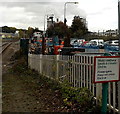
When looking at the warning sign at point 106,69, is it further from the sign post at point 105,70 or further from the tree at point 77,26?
the tree at point 77,26

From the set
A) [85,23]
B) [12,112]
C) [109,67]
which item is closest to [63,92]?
[12,112]

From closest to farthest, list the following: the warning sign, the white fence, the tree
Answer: the warning sign < the white fence < the tree

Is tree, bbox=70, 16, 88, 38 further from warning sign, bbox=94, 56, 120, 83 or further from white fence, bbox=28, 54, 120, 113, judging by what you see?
warning sign, bbox=94, 56, 120, 83

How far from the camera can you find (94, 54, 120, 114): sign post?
11.5 ft

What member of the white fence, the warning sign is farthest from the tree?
the warning sign

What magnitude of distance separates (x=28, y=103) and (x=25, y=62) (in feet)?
33.4

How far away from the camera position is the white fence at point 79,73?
4.73m

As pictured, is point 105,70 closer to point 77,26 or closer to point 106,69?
point 106,69

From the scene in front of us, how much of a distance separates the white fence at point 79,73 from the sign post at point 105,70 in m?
0.56

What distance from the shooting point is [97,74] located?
11.4 feet

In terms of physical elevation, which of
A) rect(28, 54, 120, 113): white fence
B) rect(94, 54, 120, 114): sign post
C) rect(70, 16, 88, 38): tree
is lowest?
rect(28, 54, 120, 113): white fence

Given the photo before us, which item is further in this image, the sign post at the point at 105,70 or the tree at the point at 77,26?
the tree at the point at 77,26

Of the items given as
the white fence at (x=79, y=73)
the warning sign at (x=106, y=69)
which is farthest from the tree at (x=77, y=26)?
the warning sign at (x=106, y=69)

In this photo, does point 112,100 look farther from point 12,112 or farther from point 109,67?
point 12,112
